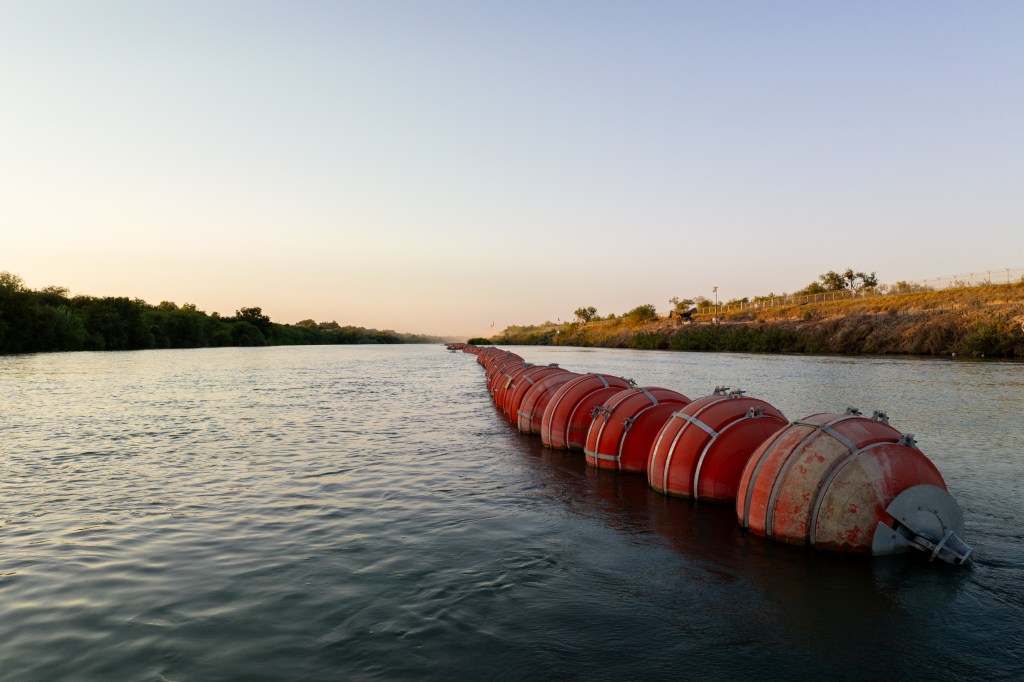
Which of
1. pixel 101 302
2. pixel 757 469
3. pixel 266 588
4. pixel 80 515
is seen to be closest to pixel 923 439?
pixel 757 469

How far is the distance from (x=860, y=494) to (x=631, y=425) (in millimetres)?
5436

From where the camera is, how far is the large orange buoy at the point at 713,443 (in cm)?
989

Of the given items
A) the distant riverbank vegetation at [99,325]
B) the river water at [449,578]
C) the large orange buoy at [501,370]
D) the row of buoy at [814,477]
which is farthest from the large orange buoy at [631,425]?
the distant riverbank vegetation at [99,325]

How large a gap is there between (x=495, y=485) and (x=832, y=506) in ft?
20.8

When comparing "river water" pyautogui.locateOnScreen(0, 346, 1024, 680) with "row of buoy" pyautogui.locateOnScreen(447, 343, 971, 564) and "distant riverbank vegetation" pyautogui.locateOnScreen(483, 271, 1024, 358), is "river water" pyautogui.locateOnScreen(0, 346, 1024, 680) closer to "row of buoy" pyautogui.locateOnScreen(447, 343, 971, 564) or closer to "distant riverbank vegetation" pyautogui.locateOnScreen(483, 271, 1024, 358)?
"row of buoy" pyautogui.locateOnScreen(447, 343, 971, 564)

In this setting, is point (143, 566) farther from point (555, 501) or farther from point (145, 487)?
point (555, 501)

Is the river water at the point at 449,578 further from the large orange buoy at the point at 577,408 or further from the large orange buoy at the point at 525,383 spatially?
the large orange buoy at the point at 525,383

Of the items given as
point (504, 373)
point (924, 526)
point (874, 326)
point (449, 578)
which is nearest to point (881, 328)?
point (874, 326)

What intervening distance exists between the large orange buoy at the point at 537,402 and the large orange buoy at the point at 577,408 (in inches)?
72.9

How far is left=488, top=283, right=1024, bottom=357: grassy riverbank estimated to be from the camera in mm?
55656

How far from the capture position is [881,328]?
70688mm

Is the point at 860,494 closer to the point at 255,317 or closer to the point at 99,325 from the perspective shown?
the point at 99,325

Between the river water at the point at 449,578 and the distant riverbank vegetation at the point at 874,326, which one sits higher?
the distant riverbank vegetation at the point at 874,326

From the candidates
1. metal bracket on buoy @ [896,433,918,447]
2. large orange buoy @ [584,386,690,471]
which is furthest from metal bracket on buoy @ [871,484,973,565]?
large orange buoy @ [584,386,690,471]
